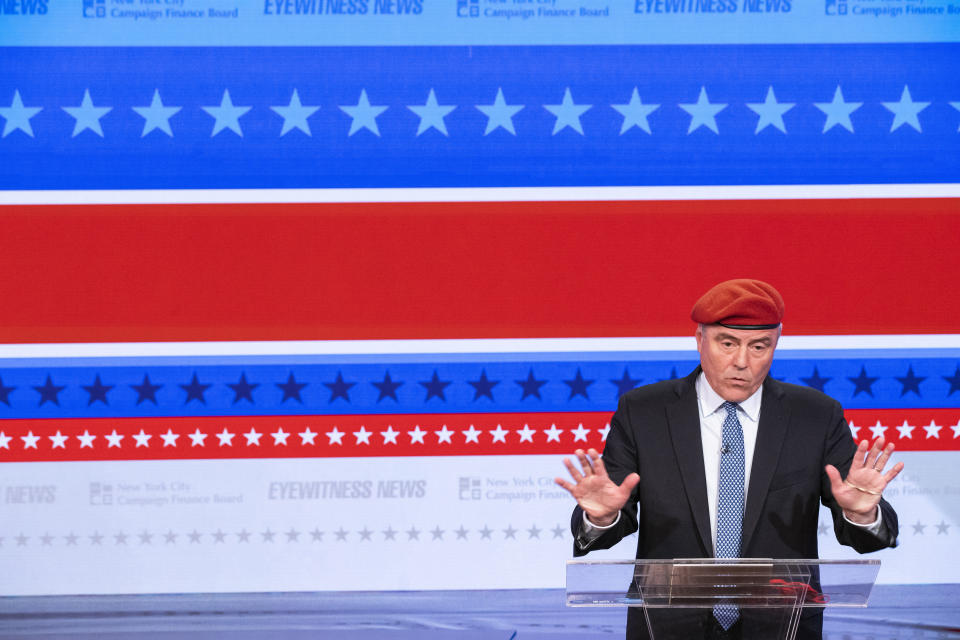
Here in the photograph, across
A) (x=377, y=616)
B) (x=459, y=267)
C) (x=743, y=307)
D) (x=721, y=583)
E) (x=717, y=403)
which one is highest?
(x=459, y=267)

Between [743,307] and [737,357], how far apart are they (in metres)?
0.11

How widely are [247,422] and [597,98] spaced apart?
5.05 feet

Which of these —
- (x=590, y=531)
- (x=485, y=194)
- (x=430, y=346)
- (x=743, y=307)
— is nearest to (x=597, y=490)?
(x=590, y=531)

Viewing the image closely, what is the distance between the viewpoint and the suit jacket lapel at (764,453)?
2.08 metres

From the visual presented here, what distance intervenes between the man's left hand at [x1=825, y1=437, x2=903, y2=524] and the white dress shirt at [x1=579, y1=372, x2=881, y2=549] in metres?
0.23

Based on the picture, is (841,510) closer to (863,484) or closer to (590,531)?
(863,484)

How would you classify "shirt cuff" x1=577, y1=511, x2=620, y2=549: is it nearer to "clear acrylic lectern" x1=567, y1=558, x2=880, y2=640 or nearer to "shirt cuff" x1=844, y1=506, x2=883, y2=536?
"clear acrylic lectern" x1=567, y1=558, x2=880, y2=640

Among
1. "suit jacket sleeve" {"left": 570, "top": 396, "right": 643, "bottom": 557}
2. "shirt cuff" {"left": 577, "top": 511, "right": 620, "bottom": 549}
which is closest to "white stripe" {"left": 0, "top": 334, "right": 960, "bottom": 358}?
"suit jacket sleeve" {"left": 570, "top": 396, "right": 643, "bottom": 557}

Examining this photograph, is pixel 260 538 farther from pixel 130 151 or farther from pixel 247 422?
pixel 130 151

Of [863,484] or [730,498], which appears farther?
[730,498]

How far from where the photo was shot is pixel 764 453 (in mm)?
2125

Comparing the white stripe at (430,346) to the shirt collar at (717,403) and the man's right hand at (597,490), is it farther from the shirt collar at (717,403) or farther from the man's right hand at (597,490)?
the man's right hand at (597,490)

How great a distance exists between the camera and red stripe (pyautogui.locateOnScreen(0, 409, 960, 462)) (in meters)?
3.35

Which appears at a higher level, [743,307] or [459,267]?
[459,267]
